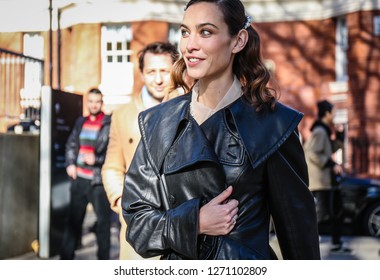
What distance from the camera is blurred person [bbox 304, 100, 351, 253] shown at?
179 inches

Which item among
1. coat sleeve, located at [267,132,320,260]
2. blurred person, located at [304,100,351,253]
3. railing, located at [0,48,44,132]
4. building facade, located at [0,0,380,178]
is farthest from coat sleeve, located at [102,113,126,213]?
blurred person, located at [304,100,351,253]

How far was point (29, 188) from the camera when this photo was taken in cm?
470

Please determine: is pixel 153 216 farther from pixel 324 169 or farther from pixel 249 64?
pixel 324 169

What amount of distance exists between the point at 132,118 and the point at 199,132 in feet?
3.98

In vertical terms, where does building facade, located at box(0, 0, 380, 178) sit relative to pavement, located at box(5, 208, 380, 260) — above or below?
above

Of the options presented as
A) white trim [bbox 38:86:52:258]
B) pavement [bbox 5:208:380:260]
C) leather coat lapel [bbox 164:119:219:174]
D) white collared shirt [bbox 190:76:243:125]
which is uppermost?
white collared shirt [bbox 190:76:243:125]

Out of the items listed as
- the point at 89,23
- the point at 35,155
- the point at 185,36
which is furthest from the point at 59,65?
the point at 185,36

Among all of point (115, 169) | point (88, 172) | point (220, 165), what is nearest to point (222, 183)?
point (220, 165)

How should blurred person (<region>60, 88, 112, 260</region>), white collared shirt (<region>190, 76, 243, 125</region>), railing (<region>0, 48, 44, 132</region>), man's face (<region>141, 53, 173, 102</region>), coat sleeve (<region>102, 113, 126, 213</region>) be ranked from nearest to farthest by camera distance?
1. white collared shirt (<region>190, 76, 243, 125</region>)
2. man's face (<region>141, 53, 173, 102</region>)
3. coat sleeve (<region>102, 113, 126, 213</region>)
4. blurred person (<region>60, 88, 112, 260</region>)
5. railing (<region>0, 48, 44, 132</region>)

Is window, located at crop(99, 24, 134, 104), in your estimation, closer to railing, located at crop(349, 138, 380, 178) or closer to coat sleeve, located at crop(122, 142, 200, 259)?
railing, located at crop(349, 138, 380, 178)

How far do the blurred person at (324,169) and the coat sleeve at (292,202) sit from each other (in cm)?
297

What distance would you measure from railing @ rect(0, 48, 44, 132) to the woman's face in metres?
2.92

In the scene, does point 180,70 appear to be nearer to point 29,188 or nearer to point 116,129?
point 116,129

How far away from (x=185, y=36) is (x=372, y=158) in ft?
10.2
